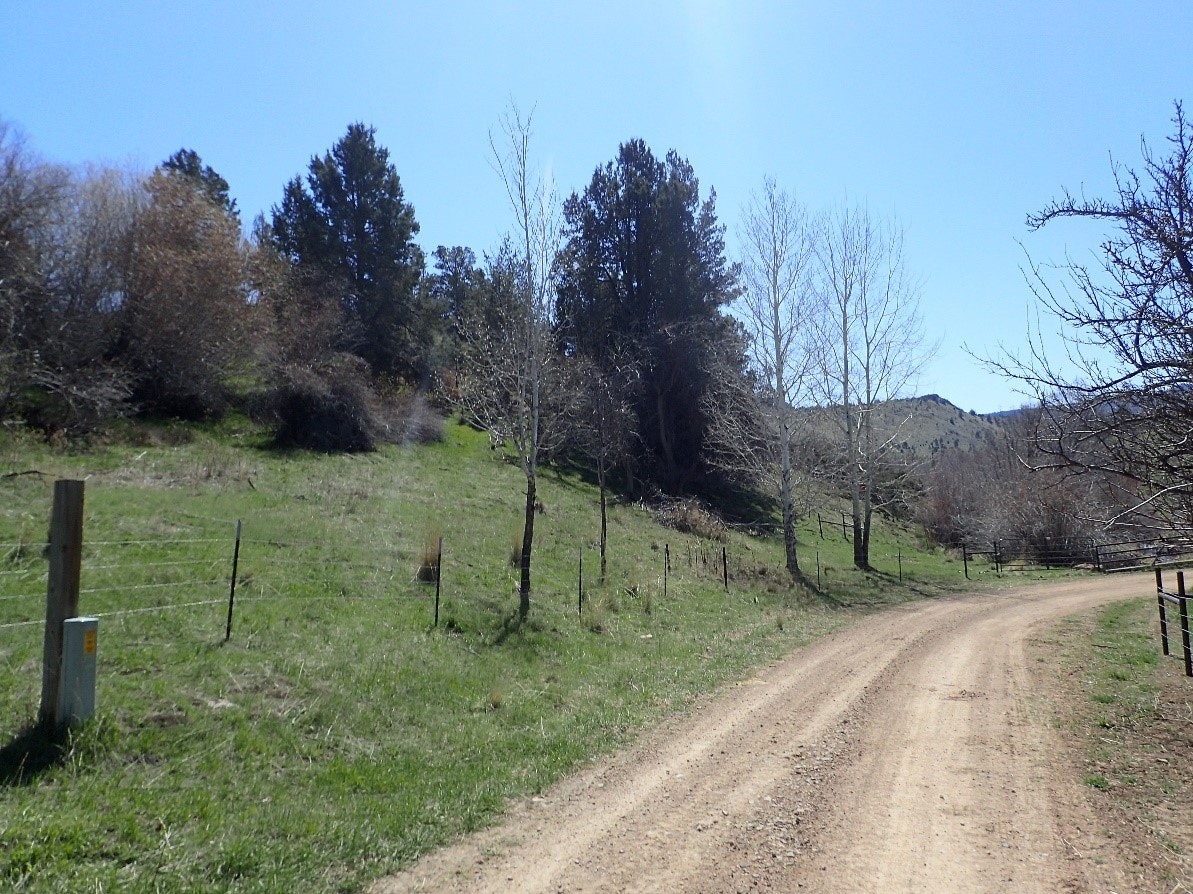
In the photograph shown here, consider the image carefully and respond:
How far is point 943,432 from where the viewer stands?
16038 centimetres

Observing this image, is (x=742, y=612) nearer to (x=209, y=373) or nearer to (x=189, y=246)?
(x=209, y=373)

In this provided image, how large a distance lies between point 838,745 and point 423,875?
4606mm

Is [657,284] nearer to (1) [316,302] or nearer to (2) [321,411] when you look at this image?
(1) [316,302]

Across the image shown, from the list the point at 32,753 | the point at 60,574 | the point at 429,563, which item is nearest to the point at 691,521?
the point at 429,563

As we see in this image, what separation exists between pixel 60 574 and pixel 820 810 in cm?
663

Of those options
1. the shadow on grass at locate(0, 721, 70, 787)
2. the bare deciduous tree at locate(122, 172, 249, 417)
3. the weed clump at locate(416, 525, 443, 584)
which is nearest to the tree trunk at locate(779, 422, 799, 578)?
the weed clump at locate(416, 525, 443, 584)

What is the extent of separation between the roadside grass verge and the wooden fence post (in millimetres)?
8146

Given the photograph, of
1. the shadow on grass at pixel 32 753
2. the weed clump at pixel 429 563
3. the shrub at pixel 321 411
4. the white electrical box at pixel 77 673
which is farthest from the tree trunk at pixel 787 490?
the shadow on grass at pixel 32 753

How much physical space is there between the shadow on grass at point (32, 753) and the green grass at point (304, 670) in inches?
0.9

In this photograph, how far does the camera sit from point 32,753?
584cm

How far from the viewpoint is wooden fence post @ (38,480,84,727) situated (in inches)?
246

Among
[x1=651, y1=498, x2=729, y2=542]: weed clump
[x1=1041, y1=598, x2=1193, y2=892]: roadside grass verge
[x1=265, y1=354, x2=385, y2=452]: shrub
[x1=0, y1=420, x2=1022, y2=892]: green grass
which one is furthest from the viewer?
[x1=651, y1=498, x2=729, y2=542]: weed clump

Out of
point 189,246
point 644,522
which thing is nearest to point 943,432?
point 644,522

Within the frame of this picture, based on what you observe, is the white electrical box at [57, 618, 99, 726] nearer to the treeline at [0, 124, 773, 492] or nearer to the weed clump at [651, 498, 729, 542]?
the treeline at [0, 124, 773, 492]
